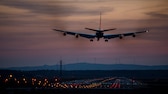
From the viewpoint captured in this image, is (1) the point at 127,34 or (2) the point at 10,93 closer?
(2) the point at 10,93

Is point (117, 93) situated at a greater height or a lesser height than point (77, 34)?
lesser

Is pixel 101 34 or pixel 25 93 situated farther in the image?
pixel 101 34

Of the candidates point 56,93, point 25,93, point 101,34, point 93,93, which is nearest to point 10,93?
point 25,93

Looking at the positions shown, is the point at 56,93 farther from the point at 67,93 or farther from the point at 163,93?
the point at 163,93

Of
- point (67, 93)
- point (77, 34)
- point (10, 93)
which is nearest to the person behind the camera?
point (10, 93)

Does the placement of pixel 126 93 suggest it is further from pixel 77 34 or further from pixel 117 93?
pixel 77 34

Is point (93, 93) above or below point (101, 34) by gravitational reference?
below

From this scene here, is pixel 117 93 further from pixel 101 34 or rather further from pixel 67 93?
pixel 101 34

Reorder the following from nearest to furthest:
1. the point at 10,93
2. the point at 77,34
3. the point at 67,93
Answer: the point at 10,93
the point at 67,93
the point at 77,34

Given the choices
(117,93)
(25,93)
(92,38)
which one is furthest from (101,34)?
(25,93)
